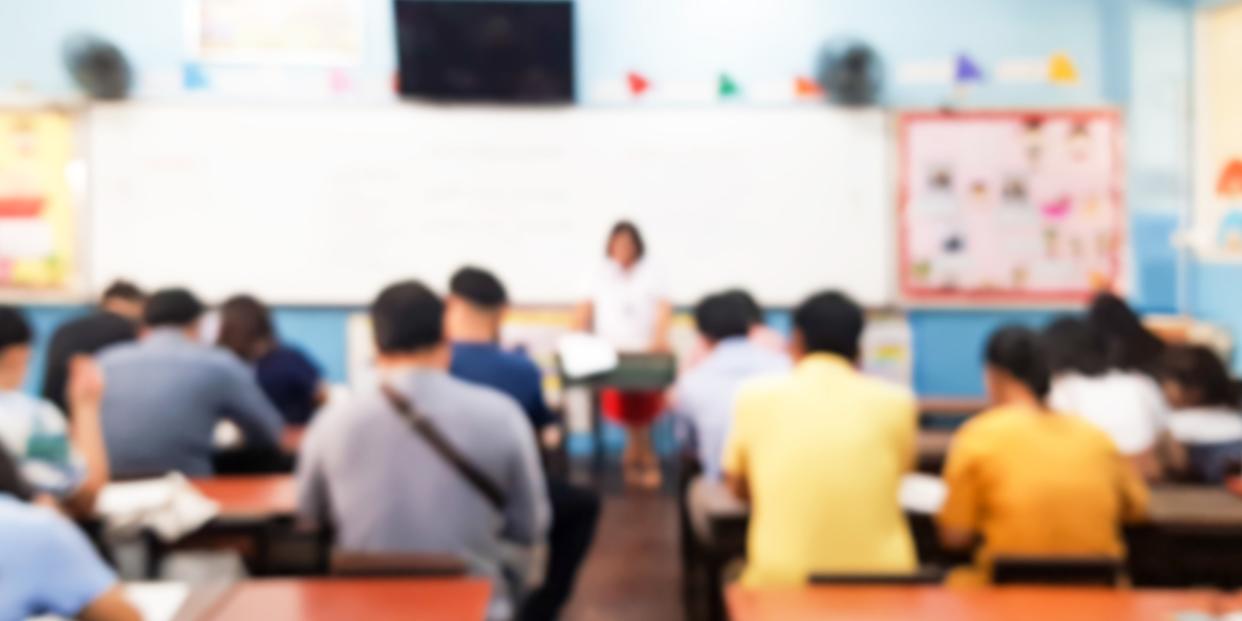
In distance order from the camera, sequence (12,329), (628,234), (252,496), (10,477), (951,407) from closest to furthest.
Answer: (10,477), (12,329), (252,496), (951,407), (628,234)

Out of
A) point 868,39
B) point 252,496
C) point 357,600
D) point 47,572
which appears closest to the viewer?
point 47,572

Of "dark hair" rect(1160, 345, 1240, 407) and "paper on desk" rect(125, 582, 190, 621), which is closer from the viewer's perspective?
"paper on desk" rect(125, 582, 190, 621)

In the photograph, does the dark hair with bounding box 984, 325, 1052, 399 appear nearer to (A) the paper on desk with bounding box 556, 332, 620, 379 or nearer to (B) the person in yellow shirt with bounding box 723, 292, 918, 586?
(B) the person in yellow shirt with bounding box 723, 292, 918, 586

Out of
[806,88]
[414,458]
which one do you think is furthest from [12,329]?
[806,88]

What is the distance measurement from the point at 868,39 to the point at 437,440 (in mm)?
4811

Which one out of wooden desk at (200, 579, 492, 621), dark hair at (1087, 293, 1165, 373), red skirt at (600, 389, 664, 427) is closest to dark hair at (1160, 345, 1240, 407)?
dark hair at (1087, 293, 1165, 373)

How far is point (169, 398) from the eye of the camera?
10.8ft

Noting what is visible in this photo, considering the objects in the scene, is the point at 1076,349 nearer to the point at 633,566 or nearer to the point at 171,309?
the point at 633,566

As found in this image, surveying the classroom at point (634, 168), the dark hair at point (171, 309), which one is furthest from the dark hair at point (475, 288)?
the classroom at point (634, 168)

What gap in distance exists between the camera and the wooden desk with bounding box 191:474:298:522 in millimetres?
2924

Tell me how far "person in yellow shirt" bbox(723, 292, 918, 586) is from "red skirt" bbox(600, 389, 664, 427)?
3589 millimetres

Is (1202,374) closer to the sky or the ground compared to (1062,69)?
closer to the ground

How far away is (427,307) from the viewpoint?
2.55 meters

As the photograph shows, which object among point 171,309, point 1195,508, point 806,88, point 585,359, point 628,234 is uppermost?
point 806,88
